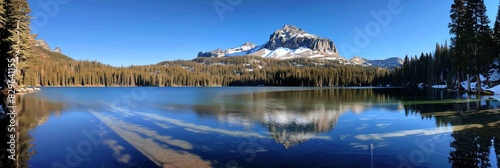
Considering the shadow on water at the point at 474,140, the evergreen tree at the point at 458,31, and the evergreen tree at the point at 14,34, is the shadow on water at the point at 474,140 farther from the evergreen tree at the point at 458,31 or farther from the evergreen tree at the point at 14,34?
the evergreen tree at the point at 14,34

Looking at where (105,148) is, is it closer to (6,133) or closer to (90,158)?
(90,158)

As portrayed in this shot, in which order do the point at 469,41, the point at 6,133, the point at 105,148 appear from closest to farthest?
the point at 105,148
the point at 6,133
the point at 469,41

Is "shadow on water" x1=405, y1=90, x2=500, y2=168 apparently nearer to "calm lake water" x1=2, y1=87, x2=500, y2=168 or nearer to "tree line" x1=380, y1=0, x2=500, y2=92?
"calm lake water" x1=2, y1=87, x2=500, y2=168

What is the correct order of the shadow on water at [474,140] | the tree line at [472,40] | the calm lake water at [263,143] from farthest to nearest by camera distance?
the tree line at [472,40]
the calm lake water at [263,143]
the shadow on water at [474,140]

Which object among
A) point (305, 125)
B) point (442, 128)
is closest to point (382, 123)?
point (442, 128)

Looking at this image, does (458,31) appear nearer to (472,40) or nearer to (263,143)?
(472,40)

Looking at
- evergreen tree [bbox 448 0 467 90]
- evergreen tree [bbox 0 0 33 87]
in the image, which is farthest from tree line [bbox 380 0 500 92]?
evergreen tree [bbox 0 0 33 87]

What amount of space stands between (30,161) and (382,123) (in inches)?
843

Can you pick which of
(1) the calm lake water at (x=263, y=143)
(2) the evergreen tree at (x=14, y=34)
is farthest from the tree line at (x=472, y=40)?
(2) the evergreen tree at (x=14, y=34)

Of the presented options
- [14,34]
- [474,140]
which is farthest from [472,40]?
[14,34]

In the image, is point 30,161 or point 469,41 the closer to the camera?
point 30,161

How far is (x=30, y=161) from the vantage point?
1102 centimetres

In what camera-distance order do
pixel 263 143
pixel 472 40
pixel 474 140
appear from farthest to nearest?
1. pixel 472 40
2. pixel 263 143
3. pixel 474 140

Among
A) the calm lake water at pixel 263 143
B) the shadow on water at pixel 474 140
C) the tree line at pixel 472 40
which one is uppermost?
the tree line at pixel 472 40
